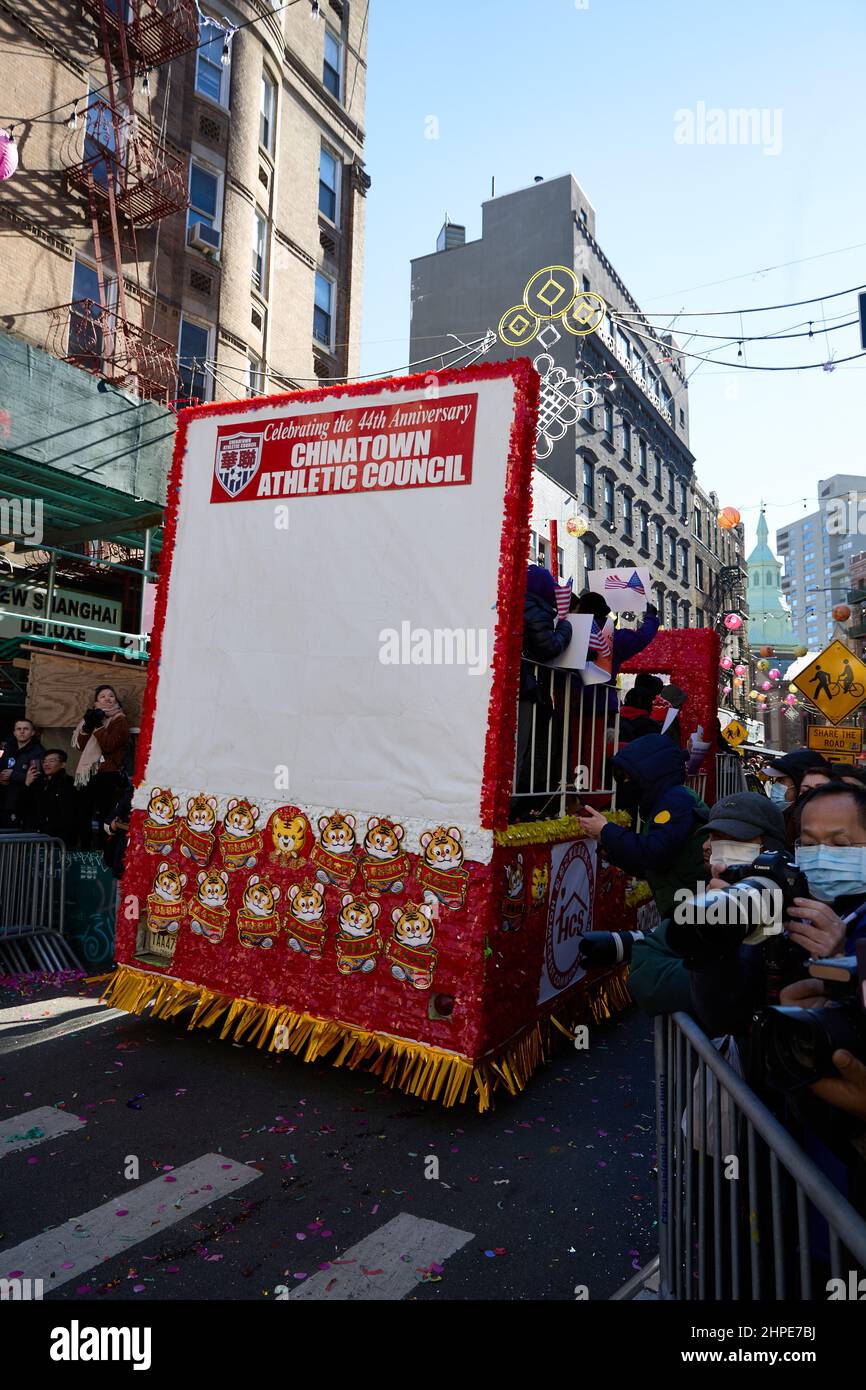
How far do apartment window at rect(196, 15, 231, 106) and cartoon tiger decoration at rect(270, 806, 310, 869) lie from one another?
2062 cm

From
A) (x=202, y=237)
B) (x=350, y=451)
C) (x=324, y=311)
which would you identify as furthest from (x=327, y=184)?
(x=350, y=451)

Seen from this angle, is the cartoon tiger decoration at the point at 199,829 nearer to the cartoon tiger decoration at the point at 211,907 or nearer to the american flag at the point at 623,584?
the cartoon tiger decoration at the point at 211,907

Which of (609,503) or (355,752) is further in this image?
(609,503)

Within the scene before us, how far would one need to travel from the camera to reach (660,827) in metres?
4.51

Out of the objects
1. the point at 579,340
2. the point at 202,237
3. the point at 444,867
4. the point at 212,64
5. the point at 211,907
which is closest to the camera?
the point at 444,867

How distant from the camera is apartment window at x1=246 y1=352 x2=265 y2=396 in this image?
20.1m

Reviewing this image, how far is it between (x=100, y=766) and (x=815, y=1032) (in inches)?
282

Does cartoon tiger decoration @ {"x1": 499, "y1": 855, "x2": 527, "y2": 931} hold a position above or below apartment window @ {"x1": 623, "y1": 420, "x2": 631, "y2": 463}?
below

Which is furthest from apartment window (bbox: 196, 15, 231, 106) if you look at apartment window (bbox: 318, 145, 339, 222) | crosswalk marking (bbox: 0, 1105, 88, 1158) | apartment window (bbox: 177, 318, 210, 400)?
crosswalk marking (bbox: 0, 1105, 88, 1158)

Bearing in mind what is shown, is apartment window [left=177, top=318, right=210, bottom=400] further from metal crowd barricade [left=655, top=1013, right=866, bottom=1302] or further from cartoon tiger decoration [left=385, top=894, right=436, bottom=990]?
metal crowd barricade [left=655, top=1013, right=866, bottom=1302]

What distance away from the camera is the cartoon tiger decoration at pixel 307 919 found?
182 inches

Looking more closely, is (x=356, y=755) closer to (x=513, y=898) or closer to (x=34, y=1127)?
(x=513, y=898)

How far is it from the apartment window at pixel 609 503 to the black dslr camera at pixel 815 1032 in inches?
1301
